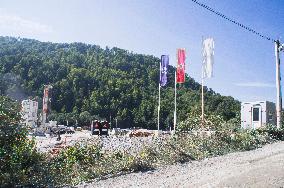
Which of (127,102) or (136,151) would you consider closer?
(136,151)

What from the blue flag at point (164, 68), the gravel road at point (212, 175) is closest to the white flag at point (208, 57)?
the blue flag at point (164, 68)

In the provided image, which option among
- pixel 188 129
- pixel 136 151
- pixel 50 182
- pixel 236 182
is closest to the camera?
pixel 236 182

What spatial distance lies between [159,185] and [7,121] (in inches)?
158

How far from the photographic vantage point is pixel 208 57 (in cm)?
2117

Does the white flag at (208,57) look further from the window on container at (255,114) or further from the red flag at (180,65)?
the window on container at (255,114)

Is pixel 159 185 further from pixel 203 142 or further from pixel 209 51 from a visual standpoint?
pixel 209 51

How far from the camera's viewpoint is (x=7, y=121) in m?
9.02

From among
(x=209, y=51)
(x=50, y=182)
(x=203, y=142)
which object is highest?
(x=209, y=51)

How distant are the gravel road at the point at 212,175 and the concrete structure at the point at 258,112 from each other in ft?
108

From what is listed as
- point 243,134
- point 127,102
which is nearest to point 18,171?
point 243,134

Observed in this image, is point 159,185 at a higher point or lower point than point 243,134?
lower

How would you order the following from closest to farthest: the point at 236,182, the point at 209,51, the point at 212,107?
the point at 236,182, the point at 209,51, the point at 212,107

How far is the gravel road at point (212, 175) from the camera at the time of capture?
8.98m

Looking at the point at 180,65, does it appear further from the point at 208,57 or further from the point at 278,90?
the point at 278,90
